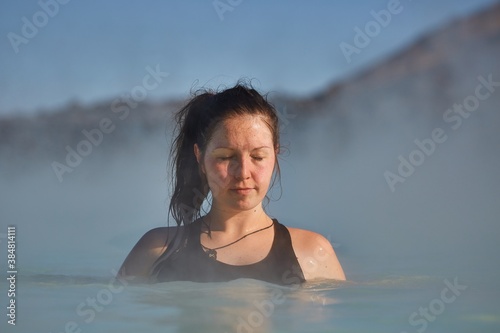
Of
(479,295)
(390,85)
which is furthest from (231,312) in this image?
(390,85)

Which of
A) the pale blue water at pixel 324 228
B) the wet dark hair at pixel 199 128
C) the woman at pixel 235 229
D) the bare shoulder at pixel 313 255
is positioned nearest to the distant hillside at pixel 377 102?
the pale blue water at pixel 324 228

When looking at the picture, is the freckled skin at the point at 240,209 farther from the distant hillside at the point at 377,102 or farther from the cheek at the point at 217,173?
the distant hillside at the point at 377,102

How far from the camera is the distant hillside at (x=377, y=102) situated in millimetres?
4145

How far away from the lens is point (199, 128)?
10.9 ft

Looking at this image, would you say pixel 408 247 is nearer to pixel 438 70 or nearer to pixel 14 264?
pixel 438 70

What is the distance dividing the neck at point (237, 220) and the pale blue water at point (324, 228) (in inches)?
9.8

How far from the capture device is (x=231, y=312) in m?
2.75

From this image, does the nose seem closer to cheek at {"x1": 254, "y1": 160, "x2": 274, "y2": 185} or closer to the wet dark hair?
cheek at {"x1": 254, "y1": 160, "x2": 274, "y2": 185}

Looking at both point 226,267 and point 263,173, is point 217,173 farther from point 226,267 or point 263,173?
point 226,267

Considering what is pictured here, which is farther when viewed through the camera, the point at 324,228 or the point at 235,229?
the point at 324,228

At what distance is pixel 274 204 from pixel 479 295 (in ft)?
4.80

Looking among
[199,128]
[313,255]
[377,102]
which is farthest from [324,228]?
[199,128]

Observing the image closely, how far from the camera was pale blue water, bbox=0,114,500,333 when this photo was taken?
2.97 meters

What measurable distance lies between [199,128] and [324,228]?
135 cm
